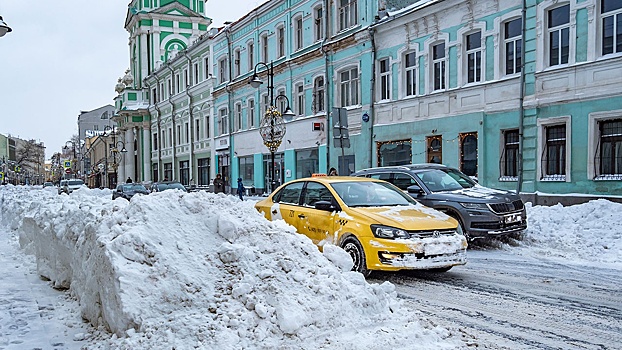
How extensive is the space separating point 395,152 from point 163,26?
131 ft

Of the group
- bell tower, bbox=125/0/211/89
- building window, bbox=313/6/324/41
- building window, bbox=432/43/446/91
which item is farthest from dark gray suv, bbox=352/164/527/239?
bell tower, bbox=125/0/211/89

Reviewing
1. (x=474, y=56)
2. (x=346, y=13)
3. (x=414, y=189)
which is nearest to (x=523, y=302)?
(x=414, y=189)

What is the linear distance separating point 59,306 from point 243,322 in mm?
2934

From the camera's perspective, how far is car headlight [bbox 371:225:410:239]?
7164mm

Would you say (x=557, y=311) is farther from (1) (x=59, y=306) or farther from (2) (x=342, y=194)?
(1) (x=59, y=306)

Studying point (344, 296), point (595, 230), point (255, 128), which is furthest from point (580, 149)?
point (255, 128)

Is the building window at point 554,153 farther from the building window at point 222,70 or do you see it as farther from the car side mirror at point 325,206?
the building window at point 222,70

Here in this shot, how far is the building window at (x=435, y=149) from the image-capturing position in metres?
19.6

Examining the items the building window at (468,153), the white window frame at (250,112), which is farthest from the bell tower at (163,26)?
the building window at (468,153)

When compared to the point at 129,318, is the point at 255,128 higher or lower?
higher

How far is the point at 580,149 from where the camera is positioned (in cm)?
1499

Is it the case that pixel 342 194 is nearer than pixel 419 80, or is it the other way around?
pixel 342 194

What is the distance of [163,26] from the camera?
176 feet

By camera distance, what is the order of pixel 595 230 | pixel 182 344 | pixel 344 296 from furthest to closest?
pixel 595 230 → pixel 344 296 → pixel 182 344
